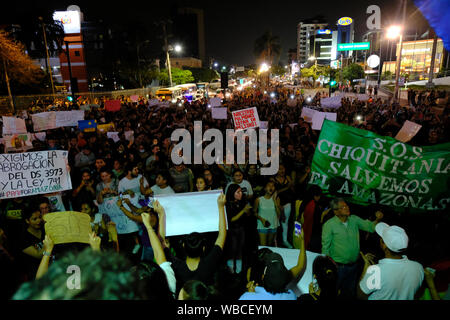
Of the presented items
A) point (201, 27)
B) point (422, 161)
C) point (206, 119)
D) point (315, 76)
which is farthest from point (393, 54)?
point (201, 27)

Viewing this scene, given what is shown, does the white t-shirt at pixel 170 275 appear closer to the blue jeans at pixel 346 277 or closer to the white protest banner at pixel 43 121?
the blue jeans at pixel 346 277

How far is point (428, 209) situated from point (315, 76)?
212 ft

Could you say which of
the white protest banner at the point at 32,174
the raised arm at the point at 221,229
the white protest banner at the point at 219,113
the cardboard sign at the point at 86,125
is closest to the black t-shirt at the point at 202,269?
the raised arm at the point at 221,229

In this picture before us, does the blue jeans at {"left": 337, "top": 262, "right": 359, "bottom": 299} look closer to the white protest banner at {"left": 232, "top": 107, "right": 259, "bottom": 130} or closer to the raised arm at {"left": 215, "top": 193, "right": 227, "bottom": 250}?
the raised arm at {"left": 215, "top": 193, "right": 227, "bottom": 250}

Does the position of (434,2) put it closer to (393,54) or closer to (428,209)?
(428,209)

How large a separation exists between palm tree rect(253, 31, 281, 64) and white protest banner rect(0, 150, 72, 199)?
226 ft

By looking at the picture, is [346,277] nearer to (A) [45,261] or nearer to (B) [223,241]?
(B) [223,241]

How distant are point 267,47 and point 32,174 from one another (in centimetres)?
6967

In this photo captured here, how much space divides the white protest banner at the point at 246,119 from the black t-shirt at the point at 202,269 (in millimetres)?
6483

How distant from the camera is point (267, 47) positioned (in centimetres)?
6844

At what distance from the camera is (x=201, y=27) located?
172 metres

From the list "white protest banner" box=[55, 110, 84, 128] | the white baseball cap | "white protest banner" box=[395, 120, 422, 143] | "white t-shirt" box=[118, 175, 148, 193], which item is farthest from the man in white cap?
"white protest banner" box=[55, 110, 84, 128]

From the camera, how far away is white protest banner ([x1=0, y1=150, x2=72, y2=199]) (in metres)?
4.91
